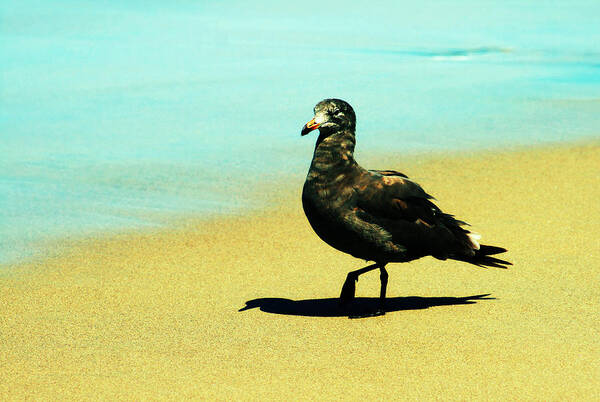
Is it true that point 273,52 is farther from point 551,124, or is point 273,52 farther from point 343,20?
point 551,124

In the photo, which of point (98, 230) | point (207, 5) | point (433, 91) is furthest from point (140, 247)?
point (207, 5)

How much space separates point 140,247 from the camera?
728 cm

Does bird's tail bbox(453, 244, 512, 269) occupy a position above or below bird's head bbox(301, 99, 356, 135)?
below

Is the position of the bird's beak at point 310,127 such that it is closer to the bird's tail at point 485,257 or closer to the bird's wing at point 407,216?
the bird's wing at point 407,216

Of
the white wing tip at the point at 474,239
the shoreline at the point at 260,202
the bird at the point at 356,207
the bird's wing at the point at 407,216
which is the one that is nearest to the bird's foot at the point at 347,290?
the bird at the point at 356,207

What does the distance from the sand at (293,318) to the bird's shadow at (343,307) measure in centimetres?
2

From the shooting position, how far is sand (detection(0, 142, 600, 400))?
479cm

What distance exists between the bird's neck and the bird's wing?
0.50ft

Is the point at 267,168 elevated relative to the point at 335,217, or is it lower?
lower

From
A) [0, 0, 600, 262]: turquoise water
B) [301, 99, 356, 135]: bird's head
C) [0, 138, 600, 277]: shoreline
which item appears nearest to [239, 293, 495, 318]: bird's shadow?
A: [301, 99, 356, 135]: bird's head

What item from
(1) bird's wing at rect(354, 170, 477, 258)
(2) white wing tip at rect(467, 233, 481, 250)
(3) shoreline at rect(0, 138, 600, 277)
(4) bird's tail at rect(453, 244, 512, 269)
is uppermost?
(1) bird's wing at rect(354, 170, 477, 258)

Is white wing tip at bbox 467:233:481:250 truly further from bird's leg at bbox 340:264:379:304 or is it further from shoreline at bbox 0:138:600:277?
shoreline at bbox 0:138:600:277

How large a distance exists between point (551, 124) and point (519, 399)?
772 centimetres

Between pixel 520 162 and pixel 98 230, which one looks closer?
pixel 98 230
